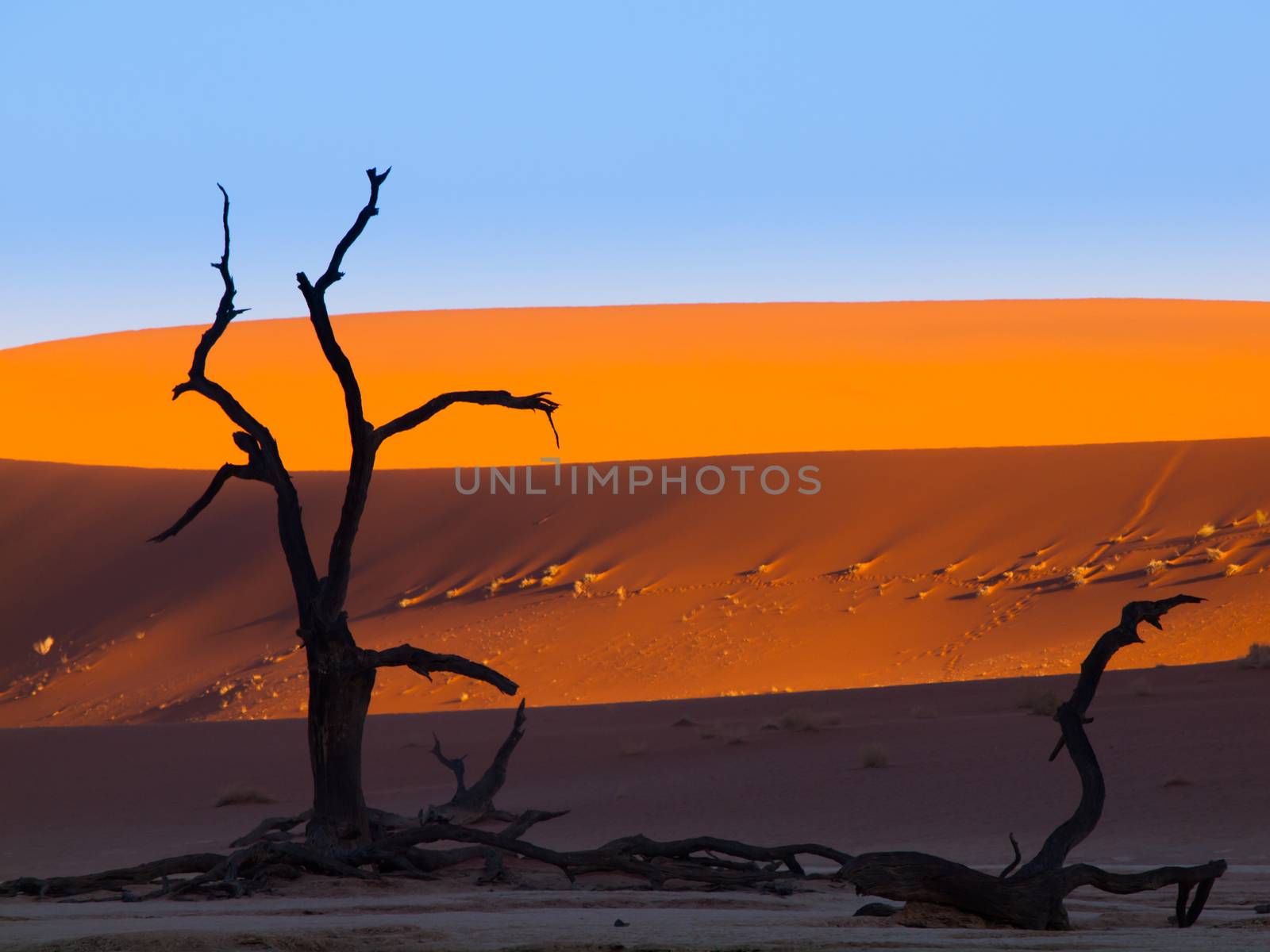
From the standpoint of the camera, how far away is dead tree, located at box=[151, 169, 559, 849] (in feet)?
32.8

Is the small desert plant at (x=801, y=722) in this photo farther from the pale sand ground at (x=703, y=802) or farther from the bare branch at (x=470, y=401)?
the bare branch at (x=470, y=401)

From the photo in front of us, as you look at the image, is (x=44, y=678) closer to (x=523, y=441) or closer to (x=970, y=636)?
(x=970, y=636)

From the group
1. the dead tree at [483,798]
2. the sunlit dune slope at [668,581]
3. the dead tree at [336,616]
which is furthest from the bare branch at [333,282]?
the sunlit dune slope at [668,581]

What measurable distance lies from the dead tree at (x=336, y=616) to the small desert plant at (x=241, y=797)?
23.1 ft

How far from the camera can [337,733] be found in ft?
33.1

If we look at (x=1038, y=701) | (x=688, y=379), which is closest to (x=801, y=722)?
(x=1038, y=701)

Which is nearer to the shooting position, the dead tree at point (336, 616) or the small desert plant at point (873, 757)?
the dead tree at point (336, 616)

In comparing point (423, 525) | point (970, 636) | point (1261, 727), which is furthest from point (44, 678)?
point (1261, 727)

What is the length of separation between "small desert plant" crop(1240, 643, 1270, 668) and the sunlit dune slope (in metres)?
4.10

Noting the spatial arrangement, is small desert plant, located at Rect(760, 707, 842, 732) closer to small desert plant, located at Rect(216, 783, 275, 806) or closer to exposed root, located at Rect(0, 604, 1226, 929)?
small desert plant, located at Rect(216, 783, 275, 806)

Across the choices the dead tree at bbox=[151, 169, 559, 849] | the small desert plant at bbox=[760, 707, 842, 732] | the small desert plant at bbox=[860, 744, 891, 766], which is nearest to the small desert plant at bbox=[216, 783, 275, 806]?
the small desert plant at bbox=[760, 707, 842, 732]

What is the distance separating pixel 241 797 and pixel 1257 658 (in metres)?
12.5

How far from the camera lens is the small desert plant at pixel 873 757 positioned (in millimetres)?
16438

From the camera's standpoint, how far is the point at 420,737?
2033 cm
